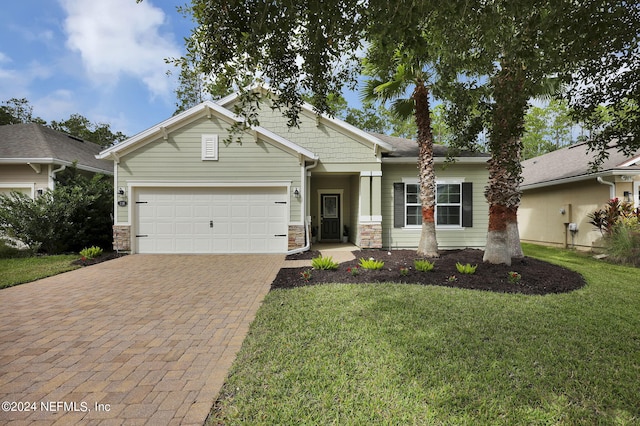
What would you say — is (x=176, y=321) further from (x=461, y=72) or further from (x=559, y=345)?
(x=461, y=72)

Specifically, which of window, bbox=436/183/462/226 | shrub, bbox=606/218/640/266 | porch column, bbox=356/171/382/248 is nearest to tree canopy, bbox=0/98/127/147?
porch column, bbox=356/171/382/248

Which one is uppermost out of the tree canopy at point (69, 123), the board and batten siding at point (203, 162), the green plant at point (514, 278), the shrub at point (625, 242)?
the tree canopy at point (69, 123)

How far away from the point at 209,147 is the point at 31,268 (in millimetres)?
5637

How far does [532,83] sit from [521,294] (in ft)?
12.4

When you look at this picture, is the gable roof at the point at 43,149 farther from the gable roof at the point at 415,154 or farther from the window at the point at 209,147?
the gable roof at the point at 415,154

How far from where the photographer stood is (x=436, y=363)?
3.00 metres

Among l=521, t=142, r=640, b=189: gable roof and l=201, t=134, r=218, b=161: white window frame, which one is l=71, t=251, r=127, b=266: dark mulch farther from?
l=521, t=142, r=640, b=189: gable roof

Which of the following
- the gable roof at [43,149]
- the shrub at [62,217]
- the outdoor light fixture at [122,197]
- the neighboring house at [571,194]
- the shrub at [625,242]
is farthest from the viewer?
the neighboring house at [571,194]

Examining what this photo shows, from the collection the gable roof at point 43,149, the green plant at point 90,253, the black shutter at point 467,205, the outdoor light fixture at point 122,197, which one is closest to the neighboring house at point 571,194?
the black shutter at point 467,205

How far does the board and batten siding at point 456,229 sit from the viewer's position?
10.8m

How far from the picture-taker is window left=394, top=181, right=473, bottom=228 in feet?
35.7

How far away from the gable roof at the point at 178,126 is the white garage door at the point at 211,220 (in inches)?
54.9

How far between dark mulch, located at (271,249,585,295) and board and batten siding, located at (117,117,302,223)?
370 centimetres

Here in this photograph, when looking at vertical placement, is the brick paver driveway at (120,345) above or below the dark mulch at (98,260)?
below
